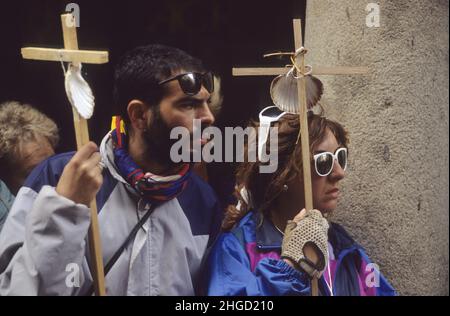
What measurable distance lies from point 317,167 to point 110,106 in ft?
3.86

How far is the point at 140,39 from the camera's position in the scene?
11.4ft

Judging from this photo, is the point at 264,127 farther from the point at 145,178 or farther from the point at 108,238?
the point at 108,238

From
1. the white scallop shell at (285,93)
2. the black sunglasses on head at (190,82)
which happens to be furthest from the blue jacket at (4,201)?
the white scallop shell at (285,93)

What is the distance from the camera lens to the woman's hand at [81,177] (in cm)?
247

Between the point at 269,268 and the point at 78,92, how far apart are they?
3.89 ft

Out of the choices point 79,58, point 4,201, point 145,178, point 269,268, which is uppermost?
point 79,58

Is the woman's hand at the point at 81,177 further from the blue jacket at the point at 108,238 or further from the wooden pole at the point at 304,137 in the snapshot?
the wooden pole at the point at 304,137

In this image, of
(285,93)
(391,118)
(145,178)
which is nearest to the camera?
(145,178)

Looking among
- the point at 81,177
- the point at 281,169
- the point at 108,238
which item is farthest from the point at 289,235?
the point at 81,177

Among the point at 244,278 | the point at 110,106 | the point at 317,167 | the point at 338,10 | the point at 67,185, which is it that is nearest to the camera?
the point at 67,185

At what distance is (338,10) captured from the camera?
3.44m

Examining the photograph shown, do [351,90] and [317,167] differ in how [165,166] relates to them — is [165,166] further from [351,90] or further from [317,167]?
[351,90]
